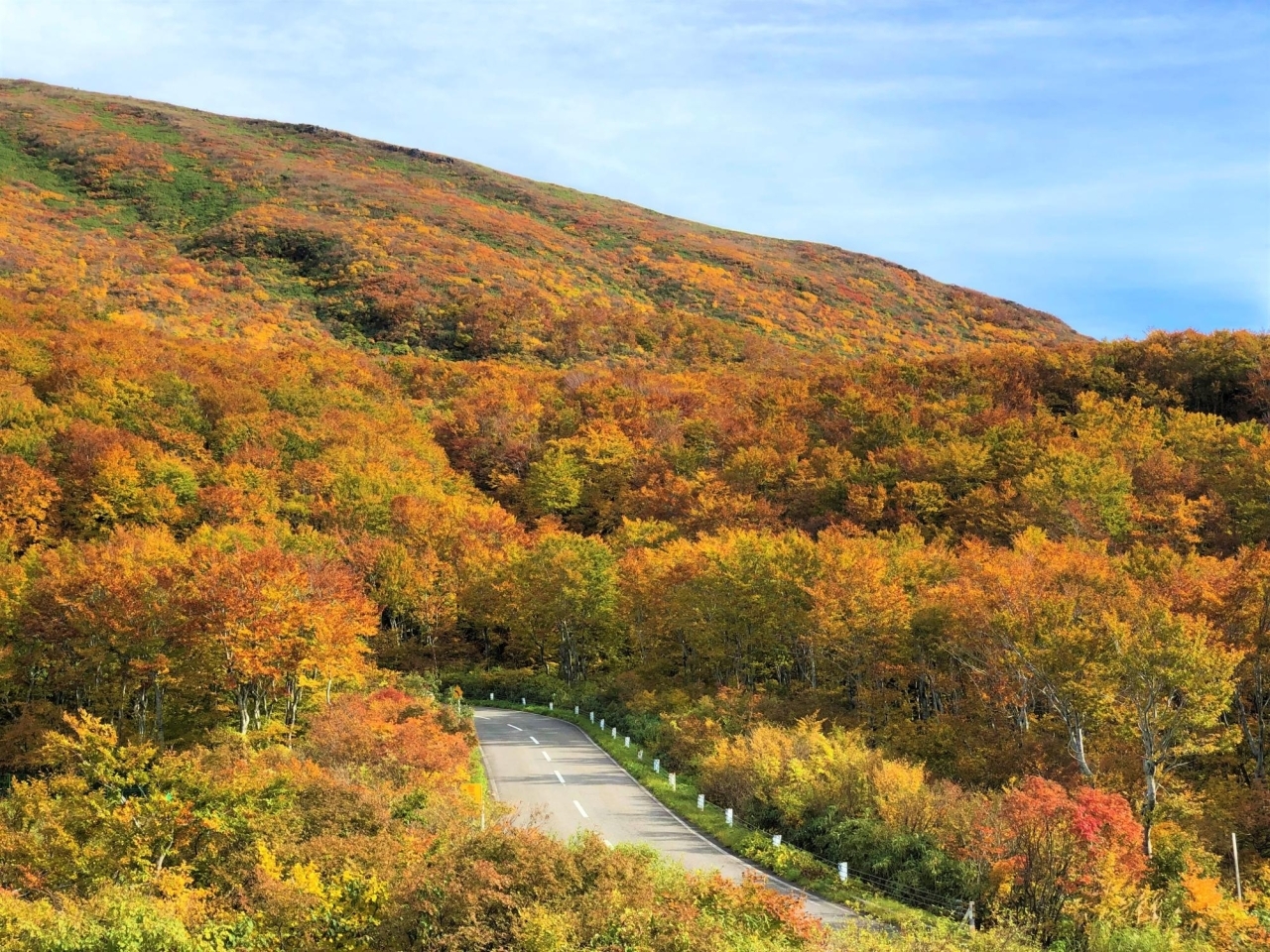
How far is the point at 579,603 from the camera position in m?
43.9

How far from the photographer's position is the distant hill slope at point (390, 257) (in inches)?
3568

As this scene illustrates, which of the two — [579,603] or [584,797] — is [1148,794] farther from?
[579,603]

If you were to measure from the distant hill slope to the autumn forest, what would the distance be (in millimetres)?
1045

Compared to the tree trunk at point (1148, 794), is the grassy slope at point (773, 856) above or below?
below

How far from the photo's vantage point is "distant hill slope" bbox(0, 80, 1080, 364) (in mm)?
90625

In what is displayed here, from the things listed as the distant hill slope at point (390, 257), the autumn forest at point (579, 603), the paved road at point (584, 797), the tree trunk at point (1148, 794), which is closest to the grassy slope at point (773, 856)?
the paved road at point (584, 797)

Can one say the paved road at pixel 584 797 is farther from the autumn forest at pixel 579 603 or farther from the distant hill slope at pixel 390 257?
the distant hill slope at pixel 390 257

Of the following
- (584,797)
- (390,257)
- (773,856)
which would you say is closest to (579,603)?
(584,797)

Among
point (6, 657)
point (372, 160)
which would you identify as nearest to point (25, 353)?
point (6, 657)

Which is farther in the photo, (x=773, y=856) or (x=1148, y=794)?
(x=1148, y=794)

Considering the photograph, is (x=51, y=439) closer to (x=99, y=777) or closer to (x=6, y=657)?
(x=6, y=657)

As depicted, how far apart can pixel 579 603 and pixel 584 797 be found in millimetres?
18853

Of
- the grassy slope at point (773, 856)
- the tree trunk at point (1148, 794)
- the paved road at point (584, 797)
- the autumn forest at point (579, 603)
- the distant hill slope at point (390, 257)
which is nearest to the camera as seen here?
the autumn forest at point (579, 603)

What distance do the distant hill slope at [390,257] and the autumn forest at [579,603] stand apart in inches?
41.1
